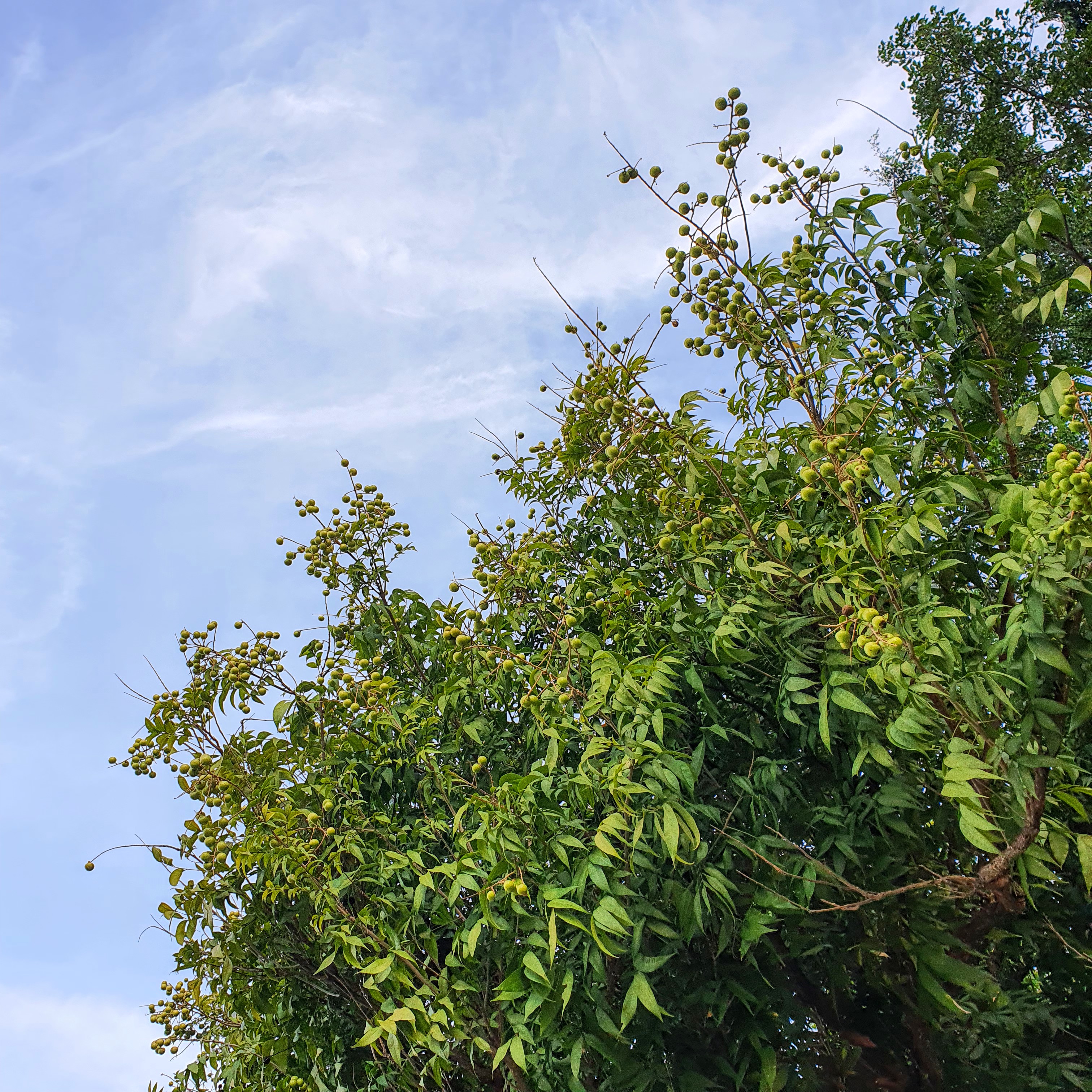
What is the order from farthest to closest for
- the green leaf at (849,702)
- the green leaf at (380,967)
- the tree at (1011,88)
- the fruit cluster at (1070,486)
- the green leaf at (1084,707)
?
the tree at (1011,88), the green leaf at (380,967), the green leaf at (849,702), the green leaf at (1084,707), the fruit cluster at (1070,486)

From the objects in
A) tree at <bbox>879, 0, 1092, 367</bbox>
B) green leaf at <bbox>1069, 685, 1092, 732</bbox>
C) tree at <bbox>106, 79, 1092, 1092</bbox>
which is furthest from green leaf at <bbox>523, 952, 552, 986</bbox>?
tree at <bbox>879, 0, 1092, 367</bbox>

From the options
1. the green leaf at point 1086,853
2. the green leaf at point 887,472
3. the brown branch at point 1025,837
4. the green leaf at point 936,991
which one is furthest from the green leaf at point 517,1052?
the green leaf at point 887,472

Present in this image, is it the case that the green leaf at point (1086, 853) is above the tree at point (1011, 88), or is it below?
below

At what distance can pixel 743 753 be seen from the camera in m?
2.99

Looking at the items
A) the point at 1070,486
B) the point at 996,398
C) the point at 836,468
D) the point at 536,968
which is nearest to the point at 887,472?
the point at 836,468

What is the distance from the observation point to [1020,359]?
300 cm

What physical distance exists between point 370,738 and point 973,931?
6.61 ft

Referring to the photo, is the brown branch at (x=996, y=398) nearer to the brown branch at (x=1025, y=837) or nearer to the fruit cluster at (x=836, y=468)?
the fruit cluster at (x=836, y=468)

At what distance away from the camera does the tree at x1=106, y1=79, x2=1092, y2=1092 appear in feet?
8.07

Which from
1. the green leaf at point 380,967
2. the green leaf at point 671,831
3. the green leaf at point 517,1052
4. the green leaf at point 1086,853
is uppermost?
the green leaf at point 380,967

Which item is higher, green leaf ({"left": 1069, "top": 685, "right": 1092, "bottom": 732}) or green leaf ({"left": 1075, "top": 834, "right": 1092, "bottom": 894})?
green leaf ({"left": 1069, "top": 685, "right": 1092, "bottom": 732})

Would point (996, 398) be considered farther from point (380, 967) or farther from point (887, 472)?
point (380, 967)

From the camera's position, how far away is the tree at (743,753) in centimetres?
246

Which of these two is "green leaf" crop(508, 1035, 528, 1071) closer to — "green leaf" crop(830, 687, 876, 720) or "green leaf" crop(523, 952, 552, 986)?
"green leaf" crop(523, 952, 552, 986)
